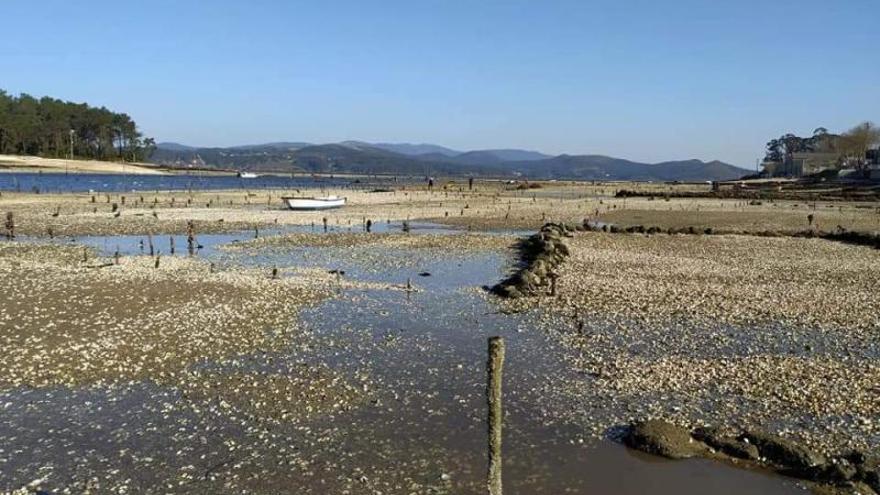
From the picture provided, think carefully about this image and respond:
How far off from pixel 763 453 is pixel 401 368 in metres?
8.29

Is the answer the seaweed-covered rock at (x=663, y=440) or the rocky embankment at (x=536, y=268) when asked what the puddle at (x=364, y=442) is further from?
the rocky embankment at (x=536, y=268)

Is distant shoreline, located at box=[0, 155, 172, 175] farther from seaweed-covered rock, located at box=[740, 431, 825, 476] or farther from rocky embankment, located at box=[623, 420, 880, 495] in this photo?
seaweed-covered rock, located at box=[740, 431, 825, 476]

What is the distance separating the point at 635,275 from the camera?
3081cm

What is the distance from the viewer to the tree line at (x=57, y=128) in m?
166

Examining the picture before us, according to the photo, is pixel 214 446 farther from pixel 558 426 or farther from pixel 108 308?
pixel 108 308

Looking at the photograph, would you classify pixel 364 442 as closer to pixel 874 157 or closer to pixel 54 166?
pixel 874 157

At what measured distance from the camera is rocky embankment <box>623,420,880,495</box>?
10844 mm

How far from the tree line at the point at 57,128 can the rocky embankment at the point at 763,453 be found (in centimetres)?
18482

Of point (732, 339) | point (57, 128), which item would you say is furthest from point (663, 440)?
point (57, 128)

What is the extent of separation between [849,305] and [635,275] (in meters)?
8.66

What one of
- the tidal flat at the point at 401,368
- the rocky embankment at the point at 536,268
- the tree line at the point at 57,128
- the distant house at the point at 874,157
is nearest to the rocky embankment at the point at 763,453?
the tidal flat at the point at 401,368

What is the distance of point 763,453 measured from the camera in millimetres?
11875

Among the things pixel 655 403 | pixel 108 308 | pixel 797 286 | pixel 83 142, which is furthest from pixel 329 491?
pixel 83 142

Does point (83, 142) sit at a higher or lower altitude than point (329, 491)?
higher
